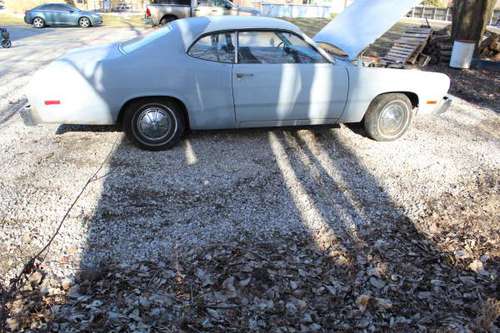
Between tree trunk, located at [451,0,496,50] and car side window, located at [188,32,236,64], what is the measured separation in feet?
27.6

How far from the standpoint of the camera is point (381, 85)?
17.4 feet

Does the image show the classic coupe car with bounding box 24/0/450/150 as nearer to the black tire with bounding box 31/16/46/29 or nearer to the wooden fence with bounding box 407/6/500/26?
the black tire with bounding box 31/16/46/29

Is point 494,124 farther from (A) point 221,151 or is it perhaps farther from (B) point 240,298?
(B) point 240,298

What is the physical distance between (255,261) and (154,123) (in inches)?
93.9

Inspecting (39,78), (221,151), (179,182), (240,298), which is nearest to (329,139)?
(221,151)

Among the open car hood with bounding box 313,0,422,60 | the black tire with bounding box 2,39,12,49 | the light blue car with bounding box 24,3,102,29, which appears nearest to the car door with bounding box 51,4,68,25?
the light blue car with bounding box 24,3,102,29

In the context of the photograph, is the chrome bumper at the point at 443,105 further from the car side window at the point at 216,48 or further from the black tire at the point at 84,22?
the black tire at the point at 84,22

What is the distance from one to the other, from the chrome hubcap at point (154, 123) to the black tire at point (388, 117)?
2.59 metres

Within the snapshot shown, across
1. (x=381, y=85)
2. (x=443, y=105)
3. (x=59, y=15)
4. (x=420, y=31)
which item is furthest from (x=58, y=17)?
(x=443, y=105)

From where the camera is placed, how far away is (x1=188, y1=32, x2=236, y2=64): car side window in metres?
4.84

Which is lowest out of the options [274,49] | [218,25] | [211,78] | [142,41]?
[211,78]

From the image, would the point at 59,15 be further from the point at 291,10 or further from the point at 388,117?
the point at 388,117

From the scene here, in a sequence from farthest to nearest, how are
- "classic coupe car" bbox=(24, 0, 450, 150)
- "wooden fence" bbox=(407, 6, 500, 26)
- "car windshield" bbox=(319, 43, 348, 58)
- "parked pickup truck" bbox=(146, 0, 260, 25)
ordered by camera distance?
"wooden fence" bbox=(407, 6, 500, 26) < "parked pickup truck" bbox=(146, 0, 260, 25) < "car windshield" bbox=(319, 43, 348, 58) < "classic coupe car" bbox=(24, 0, 450, 150)

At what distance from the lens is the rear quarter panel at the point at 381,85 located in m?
5.24
